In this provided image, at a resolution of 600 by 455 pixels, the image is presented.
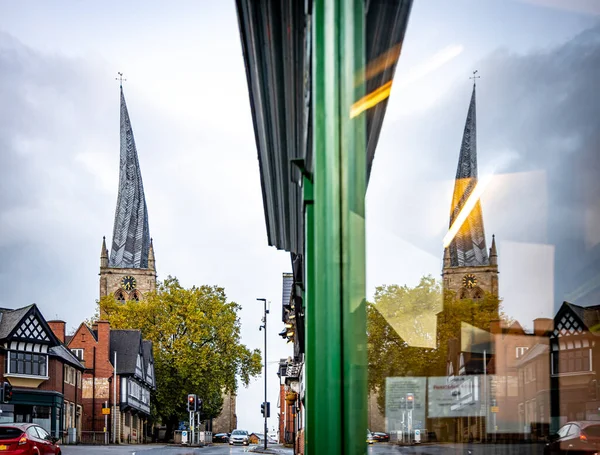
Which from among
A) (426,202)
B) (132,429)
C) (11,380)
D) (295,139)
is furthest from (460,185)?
(132,429)

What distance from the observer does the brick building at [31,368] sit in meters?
49.4

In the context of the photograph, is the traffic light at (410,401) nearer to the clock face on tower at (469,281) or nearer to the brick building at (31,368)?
the clock face on tower at (469,281)

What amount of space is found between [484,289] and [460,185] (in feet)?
0.98

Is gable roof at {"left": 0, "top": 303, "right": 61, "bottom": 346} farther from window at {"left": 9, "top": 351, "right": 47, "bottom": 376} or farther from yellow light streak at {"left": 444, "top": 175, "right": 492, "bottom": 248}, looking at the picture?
yellow light streak at {"left": 444, "top": 175, "right": 492, "bottom": 248}

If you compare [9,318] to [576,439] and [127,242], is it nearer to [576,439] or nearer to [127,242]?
[576,439]

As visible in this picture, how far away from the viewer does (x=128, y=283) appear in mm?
112312

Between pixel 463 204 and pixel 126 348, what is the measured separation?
6598cm

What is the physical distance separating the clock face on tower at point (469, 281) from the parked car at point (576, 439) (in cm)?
32

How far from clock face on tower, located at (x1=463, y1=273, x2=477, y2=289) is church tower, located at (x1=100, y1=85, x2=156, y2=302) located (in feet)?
368

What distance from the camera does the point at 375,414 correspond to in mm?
1989

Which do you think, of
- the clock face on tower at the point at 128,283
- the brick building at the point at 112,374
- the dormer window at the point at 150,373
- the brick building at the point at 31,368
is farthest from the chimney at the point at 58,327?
the clock face on tower at the point at 128,283

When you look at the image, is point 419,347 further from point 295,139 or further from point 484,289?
point 295,139

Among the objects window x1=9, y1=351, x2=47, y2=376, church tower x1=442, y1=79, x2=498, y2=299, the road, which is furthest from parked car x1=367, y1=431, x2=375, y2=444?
window x1=9, y1=351, x2=47, y2=376

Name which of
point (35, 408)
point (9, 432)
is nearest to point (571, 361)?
point (9, 432)
